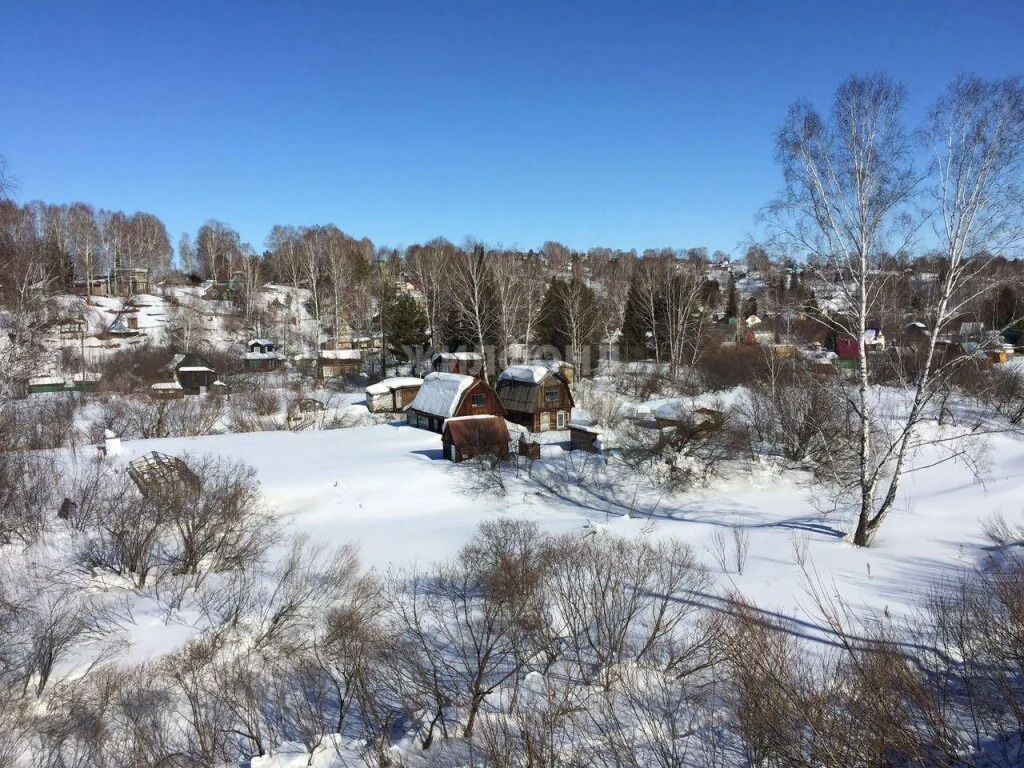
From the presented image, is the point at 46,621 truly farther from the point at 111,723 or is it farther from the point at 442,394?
the point at 442,394

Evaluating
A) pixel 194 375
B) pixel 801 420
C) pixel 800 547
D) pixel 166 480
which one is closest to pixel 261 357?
pixel 194 375

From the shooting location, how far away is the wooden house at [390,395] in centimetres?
3198

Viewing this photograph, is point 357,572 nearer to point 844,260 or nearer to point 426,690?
point 426,690

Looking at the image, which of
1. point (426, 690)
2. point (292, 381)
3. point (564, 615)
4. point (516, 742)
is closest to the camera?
point (516, 742)

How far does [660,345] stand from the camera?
4203cm

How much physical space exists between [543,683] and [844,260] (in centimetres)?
982

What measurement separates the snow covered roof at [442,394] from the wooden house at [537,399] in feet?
11.4

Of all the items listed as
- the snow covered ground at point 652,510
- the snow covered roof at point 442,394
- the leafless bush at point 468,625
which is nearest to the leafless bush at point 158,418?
the snow covered ground at point 652,510

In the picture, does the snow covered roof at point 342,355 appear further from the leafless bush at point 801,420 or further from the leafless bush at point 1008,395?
the leafless bush at point 1008,395

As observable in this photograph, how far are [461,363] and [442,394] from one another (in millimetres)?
11997

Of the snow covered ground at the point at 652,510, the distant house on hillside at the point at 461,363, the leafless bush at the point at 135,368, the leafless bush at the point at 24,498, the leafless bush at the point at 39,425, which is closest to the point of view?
the snow covered ground at the point at 652,510

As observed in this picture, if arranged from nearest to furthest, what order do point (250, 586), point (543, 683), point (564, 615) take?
1. point (543, 683)
2. point (564, 615)
3. point (250, 586)

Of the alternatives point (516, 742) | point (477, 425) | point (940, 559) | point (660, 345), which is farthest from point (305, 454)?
point (660, 345)

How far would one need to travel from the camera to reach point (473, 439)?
69.9ft
